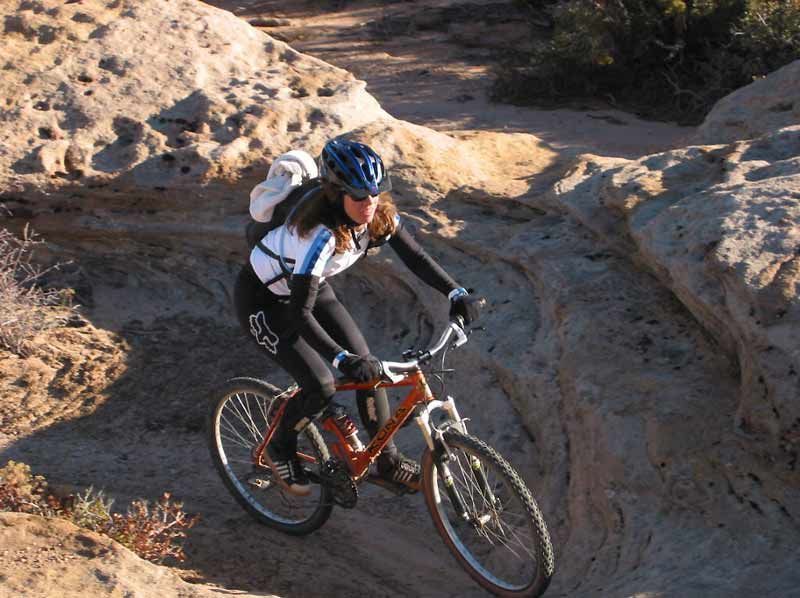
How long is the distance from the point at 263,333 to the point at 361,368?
823 millimetres

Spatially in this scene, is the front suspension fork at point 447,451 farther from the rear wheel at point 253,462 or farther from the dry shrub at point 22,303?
the dry shrub at point 22,303

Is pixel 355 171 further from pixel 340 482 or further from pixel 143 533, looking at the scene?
pixel 143 533

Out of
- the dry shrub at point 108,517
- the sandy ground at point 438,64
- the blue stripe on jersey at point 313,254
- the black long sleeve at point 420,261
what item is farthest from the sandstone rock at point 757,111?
the dry shrub at point 108,517

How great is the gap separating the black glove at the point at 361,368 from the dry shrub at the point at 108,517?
3.29 feet

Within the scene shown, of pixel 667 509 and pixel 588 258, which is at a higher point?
pixel 588 258

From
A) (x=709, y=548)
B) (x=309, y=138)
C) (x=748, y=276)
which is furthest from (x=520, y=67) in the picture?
(x=709, y=548)

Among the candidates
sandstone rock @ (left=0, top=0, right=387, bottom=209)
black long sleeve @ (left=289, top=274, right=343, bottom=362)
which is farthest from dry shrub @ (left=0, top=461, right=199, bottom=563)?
sandstone rock @ (left=0, top=0, right=387, bottom=209)

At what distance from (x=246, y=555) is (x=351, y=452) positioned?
722 mm

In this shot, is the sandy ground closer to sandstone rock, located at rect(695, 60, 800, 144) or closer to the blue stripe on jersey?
sandstone rock, located at rect(695, 60, 800, 144)

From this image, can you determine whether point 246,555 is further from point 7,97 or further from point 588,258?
point 7,97

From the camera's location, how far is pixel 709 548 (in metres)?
3.99

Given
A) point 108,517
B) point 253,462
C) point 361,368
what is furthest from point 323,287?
point 108,517

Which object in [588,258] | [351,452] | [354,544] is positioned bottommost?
[354,544]

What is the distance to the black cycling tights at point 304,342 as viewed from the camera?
180 inches
